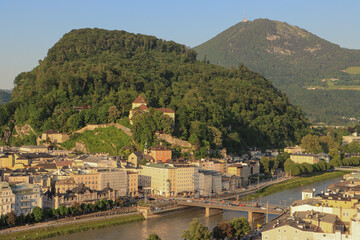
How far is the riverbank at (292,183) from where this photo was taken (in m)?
62.7

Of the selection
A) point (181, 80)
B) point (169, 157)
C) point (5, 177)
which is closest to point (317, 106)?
point (181, 80)

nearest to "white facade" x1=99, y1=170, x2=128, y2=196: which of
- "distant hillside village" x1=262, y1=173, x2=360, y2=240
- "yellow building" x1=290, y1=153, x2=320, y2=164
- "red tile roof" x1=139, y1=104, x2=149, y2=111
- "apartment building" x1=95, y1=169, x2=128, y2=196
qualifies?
"apartment building" x1=95, y1=169, x2=128, y2=196

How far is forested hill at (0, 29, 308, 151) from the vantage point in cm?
8094

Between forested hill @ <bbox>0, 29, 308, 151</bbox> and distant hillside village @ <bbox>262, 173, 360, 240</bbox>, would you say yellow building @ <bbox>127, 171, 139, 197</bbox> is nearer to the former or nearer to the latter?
forested hill @ <bbox>0, 29, 308, 151</bbox>

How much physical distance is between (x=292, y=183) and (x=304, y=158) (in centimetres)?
1797

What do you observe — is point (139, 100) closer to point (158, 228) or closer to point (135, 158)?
point (135, 158)

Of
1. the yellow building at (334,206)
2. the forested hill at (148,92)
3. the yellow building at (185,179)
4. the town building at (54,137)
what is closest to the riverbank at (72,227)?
the yellow building at (185,179)

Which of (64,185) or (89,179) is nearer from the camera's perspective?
(64,185)

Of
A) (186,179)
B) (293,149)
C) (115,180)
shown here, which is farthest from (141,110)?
(293,149)

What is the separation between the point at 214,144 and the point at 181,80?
34421mm

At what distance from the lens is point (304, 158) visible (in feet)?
292

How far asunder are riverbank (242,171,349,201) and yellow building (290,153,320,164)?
470 centimetres

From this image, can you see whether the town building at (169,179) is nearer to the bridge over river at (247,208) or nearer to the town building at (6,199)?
the bridge over river at (247,208)

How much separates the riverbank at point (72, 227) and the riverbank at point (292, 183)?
52.6 ft
